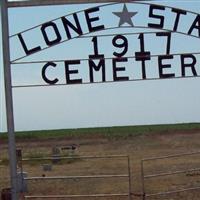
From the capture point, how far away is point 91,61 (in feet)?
30.5

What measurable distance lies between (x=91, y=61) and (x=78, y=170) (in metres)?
18.0

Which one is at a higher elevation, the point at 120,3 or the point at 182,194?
the point at 120,3

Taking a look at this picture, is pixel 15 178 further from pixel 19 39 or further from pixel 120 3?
pixel 120 3

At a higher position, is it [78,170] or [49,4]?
[49,4]

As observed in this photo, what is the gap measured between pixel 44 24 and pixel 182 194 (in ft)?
22.5

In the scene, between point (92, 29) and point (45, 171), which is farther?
point (45, 171)

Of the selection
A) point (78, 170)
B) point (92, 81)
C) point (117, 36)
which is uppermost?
point (117, 36)

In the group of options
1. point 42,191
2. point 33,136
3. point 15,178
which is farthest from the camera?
point 33,136

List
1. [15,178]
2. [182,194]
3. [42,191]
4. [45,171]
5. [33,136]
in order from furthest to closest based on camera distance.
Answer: [33,136] < [45,171] < [42,191] < [182,194] < [15,178]

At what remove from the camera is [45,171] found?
26.4m

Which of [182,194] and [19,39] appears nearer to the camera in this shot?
[19,39]

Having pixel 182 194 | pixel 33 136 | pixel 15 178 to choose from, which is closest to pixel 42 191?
pixel 182 194

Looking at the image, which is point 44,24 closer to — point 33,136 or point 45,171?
point 45,171

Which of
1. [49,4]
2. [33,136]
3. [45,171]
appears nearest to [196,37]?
[49,4]
